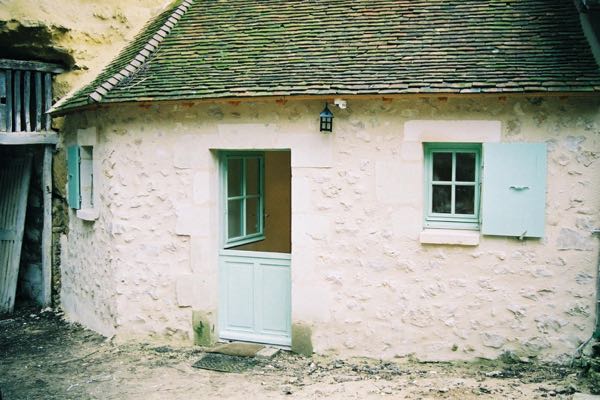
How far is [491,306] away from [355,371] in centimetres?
160

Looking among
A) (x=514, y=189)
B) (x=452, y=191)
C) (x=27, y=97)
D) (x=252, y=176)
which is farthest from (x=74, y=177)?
(x=514, y=189)

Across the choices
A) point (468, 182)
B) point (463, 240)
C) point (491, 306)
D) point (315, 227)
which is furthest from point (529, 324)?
point (315, 227)

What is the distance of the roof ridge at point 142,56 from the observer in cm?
775

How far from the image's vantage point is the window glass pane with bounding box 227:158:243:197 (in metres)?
7.90

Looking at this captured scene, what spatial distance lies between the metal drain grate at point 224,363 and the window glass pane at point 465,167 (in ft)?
10.2

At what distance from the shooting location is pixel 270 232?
9031 mm

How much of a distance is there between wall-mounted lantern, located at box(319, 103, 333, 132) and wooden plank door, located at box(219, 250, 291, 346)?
1.64 meters

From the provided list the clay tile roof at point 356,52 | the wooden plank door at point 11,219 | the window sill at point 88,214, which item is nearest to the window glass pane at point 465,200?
the clay tile roof at point 356,52

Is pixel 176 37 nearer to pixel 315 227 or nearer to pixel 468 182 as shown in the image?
pixel 315 227

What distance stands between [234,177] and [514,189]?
134 inches

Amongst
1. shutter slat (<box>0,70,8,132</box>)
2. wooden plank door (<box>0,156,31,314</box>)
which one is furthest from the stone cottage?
wooden plank door (<box>0,156,31,314</box>)

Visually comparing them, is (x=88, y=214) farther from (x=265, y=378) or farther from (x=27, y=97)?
(x=265, y=378)

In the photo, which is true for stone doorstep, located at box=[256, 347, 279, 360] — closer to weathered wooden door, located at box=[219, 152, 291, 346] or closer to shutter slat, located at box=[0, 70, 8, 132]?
weathered wooden door, located at box=[219, 152, 291, 346]

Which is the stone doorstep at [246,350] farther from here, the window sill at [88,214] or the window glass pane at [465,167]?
the window glass pane at [465,167]
